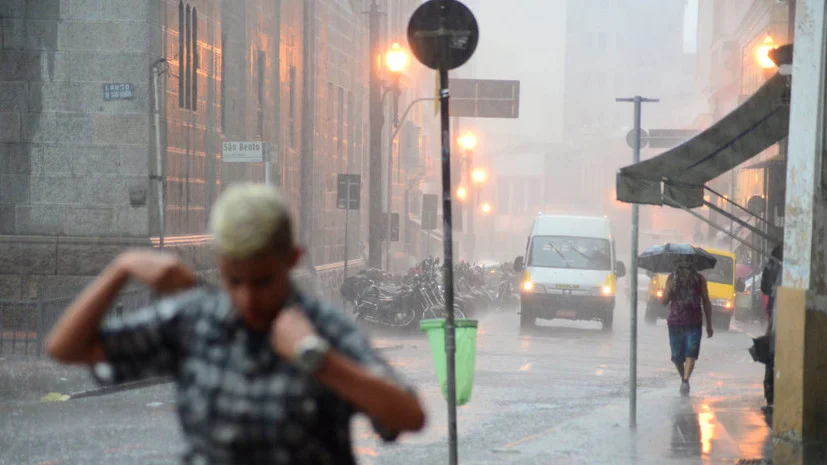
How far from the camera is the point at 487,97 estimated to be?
53.3 meters

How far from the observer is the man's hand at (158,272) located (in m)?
2.99

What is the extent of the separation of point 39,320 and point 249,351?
587 inches

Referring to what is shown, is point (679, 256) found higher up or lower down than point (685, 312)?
higher up

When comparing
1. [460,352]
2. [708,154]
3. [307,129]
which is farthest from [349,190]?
[460,352]

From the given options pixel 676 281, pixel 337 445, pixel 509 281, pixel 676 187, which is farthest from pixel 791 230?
pixel 509 281

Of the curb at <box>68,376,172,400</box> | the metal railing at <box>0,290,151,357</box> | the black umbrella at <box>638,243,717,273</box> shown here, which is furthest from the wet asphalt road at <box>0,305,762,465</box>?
the metal railing at <box>0,290,151,357</box>

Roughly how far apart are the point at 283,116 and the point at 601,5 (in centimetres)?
9655

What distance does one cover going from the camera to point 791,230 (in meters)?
10.0

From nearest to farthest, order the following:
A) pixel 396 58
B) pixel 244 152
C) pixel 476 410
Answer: pixel 476 410, pixel 244 152, pixel 396 58

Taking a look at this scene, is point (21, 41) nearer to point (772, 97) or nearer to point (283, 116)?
point (283, 116)

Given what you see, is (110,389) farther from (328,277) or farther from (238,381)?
(328,277)

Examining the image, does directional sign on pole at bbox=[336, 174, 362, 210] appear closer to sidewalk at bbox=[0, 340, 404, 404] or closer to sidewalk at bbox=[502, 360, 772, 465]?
sidewalk at bbox=[0, 340, 404, 404]

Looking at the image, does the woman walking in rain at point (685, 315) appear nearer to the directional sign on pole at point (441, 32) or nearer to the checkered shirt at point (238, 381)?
the directional sign on pole at point (441, 32)

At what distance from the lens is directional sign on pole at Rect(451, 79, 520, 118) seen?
5256 cm
